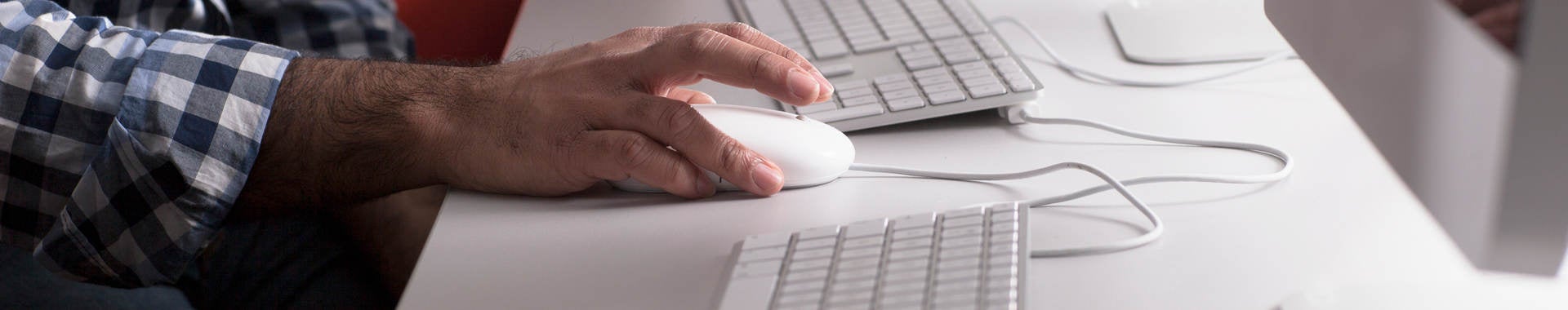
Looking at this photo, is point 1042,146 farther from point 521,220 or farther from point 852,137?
point 521,220

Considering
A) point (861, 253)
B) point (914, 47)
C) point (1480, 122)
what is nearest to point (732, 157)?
point (861, 253)

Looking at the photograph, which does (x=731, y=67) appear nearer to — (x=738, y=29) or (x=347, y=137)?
(x=738, y=29)

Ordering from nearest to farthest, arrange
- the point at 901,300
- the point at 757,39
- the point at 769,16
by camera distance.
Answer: the point at 901,300 < the point at 757,39 < the point at 769,16

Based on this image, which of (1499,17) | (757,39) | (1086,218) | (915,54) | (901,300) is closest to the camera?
(1499,17)

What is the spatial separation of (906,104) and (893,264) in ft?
→ 0.78

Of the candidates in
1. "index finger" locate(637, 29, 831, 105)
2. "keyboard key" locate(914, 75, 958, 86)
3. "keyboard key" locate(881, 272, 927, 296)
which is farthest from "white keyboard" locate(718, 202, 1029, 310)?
"keyboard key" locate(914, 75, 958, 86)

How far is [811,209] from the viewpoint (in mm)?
621

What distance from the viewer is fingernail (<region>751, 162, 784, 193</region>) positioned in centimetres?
62

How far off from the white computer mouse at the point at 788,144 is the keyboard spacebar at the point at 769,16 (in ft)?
0.87

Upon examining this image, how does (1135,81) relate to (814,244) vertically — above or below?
above

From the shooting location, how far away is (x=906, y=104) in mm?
729

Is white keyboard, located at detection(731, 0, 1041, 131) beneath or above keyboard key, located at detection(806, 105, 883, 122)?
above

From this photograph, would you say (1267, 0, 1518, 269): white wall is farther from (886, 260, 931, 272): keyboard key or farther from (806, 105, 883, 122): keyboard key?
(806, 105, 883, 122): keyboard key

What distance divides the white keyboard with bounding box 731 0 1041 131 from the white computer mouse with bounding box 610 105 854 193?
7 centimetres
